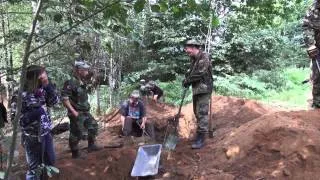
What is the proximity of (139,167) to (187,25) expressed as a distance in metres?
10.3

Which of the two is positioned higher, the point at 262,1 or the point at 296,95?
the point at 262,1

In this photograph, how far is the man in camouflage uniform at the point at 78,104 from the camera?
22.2ft

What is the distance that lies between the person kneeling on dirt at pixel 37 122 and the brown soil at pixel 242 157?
1.20 metres

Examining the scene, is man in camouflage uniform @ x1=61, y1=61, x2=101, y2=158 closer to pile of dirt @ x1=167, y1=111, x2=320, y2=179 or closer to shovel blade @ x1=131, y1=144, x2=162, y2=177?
shovel blade @ x1=131, y1=144, x2=162, y2=177

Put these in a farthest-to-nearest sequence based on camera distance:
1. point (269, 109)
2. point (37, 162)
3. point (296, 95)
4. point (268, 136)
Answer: point (296, 95) → point (269, 109) → point (268, 136) → point (37, 162)

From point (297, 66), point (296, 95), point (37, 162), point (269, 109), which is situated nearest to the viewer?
point (37, 162)

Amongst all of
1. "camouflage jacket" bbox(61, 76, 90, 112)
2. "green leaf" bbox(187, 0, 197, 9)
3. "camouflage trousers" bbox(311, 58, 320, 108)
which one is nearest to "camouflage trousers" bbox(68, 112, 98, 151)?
"camouflage jacket" bbox(61, 76, 90, 112)

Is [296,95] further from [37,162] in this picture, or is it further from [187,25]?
[37,162]

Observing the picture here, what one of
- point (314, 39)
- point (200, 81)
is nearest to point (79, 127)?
point (200, 81)

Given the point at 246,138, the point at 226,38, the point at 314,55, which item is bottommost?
the point at 246,138

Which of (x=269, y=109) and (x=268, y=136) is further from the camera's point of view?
(x=269, y=109)

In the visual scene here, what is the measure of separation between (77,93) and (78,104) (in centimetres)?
18

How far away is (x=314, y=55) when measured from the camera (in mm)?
6895

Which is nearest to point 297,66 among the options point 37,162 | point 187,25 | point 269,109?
point 187,25
